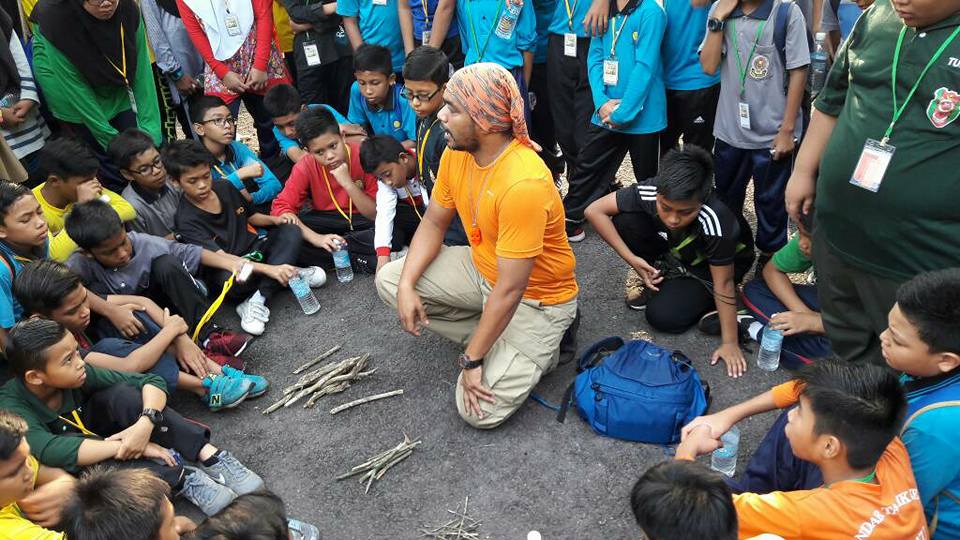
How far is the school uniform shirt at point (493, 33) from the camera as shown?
5434 millimetres

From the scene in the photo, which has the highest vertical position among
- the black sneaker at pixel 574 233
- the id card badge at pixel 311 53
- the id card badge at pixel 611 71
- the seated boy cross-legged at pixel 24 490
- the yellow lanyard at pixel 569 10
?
the yellow lanyard at pixel 569 10

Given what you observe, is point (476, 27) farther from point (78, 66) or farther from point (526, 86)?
point (78, 66)

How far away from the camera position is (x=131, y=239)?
4.48 m

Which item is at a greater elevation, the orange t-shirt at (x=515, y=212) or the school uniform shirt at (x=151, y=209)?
the orange t-shirt at (x=515, y=212)

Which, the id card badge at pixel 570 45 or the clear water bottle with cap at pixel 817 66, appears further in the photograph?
the id card badge at pixel 570 45

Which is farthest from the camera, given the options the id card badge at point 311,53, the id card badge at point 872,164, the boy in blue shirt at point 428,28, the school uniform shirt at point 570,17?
the id card badge at point 311,53

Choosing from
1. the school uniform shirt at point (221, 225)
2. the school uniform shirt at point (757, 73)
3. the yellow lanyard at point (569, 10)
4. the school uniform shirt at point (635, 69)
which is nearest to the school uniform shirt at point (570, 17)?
the yellow lanyard at point (569, 10)

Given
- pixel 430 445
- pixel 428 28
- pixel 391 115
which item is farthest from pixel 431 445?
pixel 428 28

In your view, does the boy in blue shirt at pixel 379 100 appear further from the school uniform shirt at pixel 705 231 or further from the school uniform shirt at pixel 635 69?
the school uniform shirt at pixel 705 231

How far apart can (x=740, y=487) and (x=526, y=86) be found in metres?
3.73

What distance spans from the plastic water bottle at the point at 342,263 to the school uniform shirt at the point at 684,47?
2.51 meters

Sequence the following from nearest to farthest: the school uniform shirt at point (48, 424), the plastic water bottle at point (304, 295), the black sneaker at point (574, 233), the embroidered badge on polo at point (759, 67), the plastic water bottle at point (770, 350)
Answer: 1. the school uniform shirt at point (48, 424)
2. the plastic water bottle at point (770, 350)
3. the embroidered badge on polo at point (759, 67)
4. the plastic water bottle at point (304, 295)
5. the black sneaker at point (574, 233)

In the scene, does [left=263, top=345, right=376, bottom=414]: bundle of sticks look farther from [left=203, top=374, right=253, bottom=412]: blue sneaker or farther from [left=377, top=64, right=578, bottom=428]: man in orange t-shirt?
[left=377, top=64, right=578, bottom=428]: man in orange t-shirt

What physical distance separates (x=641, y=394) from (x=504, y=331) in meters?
0.74
